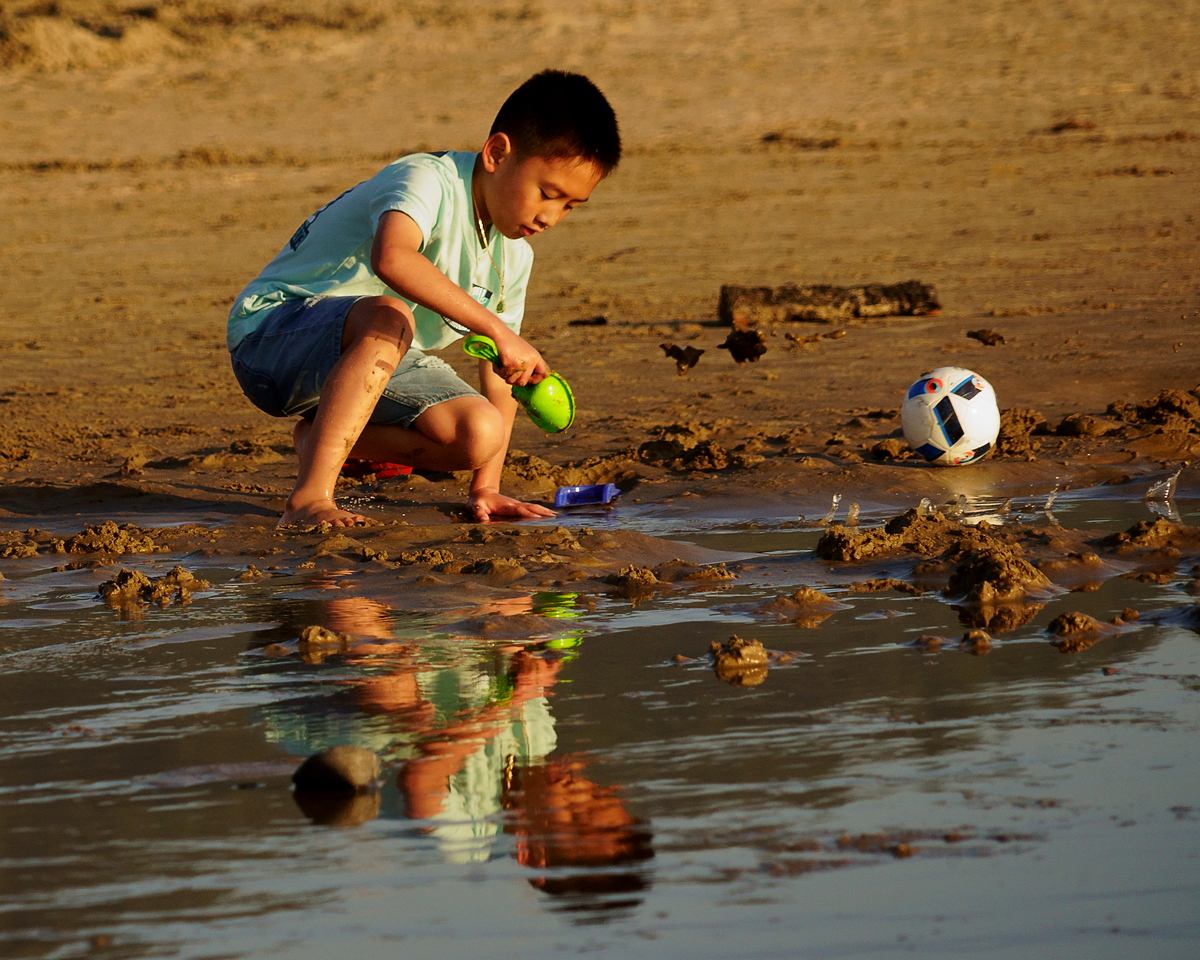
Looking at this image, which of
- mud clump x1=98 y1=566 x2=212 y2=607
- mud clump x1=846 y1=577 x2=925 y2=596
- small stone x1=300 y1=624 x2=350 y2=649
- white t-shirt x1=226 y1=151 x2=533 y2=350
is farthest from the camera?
white t-shirt x1=226 y1=151 x2=533 y2=350

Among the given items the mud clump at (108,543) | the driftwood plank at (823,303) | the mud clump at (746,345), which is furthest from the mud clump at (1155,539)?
the driftwood plank at (823,303)

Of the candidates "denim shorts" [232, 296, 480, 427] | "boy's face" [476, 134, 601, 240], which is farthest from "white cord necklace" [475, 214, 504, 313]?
"denim shorts" [232, 296, 480, 427]

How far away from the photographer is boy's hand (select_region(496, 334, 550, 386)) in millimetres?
4102

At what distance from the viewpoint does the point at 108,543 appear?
167 inches

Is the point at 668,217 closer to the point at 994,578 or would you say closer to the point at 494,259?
the point at 494,259

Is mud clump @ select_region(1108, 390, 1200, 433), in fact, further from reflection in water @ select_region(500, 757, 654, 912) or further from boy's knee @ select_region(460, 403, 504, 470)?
reflection in water @ select_region(500, 757, 654, 912)

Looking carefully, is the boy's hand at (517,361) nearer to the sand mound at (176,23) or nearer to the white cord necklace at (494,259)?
the white cord necklace at (494,259)

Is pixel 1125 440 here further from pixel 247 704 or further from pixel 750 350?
pixel 247 704

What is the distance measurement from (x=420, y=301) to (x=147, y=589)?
3.51ft

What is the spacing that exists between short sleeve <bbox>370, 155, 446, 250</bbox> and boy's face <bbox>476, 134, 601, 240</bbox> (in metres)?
0.15

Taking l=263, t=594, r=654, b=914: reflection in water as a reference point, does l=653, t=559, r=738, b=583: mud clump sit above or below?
above

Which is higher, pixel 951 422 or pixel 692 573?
pixel 951 422

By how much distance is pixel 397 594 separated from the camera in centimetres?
359

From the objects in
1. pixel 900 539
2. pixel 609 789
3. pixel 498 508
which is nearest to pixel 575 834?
pixel 609 789
